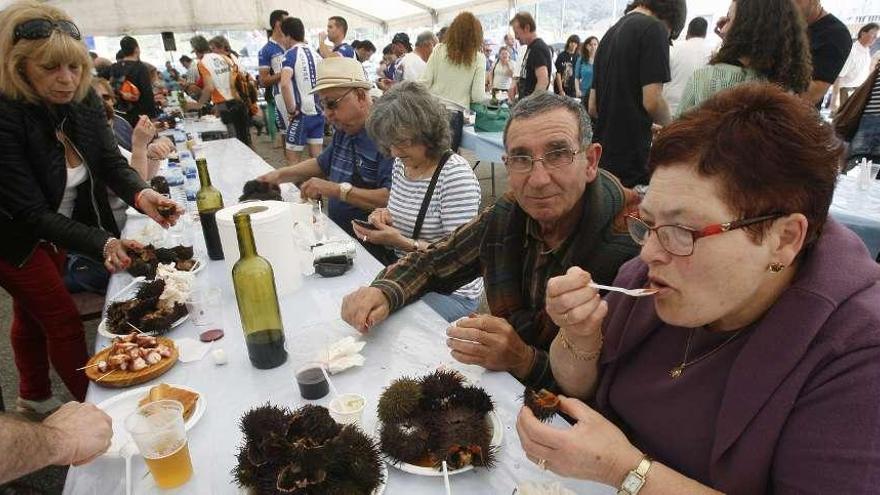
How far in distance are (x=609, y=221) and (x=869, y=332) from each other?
779 millimetres

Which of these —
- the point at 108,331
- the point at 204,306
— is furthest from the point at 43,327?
the point at 204,306

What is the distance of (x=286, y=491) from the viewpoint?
2.86 ft

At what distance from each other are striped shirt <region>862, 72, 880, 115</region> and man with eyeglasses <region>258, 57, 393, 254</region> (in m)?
3.63

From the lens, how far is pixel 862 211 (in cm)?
258

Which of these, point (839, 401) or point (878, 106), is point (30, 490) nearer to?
point (839, 401)

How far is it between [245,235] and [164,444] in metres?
0.61

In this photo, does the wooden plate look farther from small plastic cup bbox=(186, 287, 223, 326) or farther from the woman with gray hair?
the woman with gray hair

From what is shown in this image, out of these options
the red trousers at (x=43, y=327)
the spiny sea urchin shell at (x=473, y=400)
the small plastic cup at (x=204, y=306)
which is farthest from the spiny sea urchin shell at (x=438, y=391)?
the red trousers at (x=43, y=327)

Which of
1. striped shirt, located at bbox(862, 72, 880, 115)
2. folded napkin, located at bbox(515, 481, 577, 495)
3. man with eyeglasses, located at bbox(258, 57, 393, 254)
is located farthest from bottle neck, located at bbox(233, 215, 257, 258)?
striped shirt, located at bbox(862, 72, 880, 115)

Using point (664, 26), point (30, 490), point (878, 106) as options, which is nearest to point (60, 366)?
point (30, 490)

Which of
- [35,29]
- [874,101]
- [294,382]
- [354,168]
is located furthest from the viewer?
[874,101]

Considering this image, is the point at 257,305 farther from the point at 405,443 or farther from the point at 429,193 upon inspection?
the point at 429,193

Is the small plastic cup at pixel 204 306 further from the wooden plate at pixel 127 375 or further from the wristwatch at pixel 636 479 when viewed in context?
the wristwatch at pixel 636 479

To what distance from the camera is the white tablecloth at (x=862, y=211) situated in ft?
8.20
